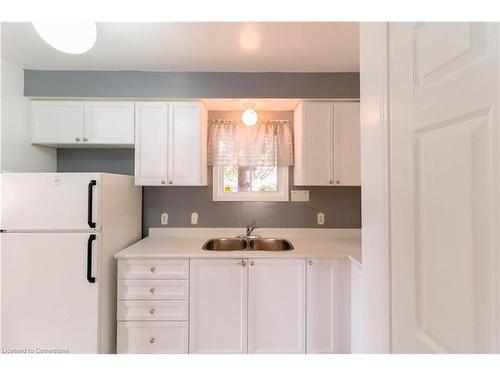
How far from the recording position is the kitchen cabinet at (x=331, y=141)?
2148 millimetres

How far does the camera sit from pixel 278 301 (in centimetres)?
182

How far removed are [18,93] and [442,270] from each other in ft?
9.65

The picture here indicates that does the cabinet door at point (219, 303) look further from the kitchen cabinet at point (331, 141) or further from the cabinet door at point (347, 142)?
the cabinet door at point (347, 142)

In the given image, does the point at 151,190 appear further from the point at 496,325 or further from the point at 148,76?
the point at 496,325

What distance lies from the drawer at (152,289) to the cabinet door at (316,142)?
1.33 meters

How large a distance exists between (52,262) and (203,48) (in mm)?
1825

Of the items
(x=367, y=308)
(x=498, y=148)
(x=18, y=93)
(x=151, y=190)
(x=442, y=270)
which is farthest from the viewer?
(x=151, y=190)

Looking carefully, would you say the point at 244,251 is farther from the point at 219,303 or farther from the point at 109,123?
the point at 109,123

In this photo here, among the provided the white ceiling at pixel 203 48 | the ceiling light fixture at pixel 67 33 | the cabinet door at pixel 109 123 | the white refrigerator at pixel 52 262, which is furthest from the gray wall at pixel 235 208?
the ceiling light fixture at pixel 67 33

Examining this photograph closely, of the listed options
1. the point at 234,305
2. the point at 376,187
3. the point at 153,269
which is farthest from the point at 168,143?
the point at 376,187

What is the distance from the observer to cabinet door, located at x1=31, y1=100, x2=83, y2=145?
83.2 inches

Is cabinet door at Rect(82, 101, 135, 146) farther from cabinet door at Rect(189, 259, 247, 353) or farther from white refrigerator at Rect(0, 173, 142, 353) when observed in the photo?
cabinet door at Rect(189, 259, 247, 353)
